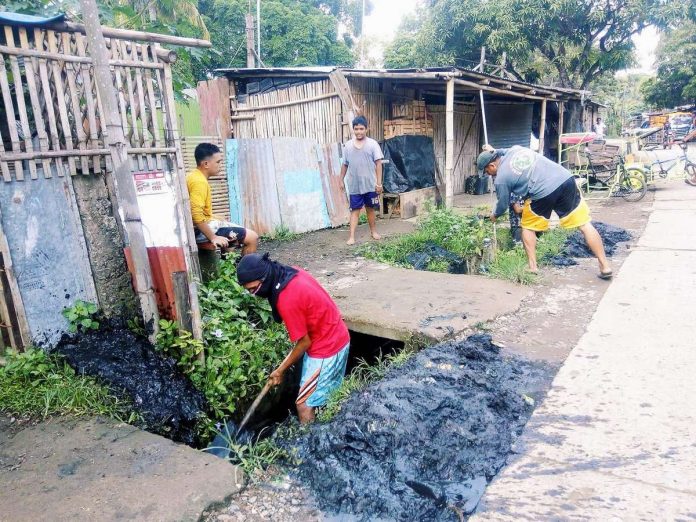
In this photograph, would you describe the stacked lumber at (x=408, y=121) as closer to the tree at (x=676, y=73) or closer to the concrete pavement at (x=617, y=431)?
the concrete pavement at (x=617, y=431)

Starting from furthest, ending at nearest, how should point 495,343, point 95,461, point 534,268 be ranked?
point 534,268
point 495,343
point 95,461

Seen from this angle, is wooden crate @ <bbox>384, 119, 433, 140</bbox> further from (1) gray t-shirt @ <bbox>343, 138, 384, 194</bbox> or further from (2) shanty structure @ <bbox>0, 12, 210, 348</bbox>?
(2) shanty structure @ <bbox>0, 12, 210, 348</bbox>

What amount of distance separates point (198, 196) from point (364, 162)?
10.5ft

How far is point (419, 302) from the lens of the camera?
15.9 ft

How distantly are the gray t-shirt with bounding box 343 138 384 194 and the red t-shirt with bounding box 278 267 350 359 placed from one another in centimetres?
390

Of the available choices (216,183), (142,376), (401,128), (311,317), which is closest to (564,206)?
(311,317)

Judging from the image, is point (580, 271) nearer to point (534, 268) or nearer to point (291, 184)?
point (534, 268)

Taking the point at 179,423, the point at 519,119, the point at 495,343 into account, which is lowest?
the point at 179,423

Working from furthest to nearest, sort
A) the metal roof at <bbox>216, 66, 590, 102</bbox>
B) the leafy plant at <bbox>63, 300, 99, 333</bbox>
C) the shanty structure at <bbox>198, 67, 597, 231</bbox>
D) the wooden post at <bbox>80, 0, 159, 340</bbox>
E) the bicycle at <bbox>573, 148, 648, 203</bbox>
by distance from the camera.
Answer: the bicycle at <bbox>573, 148, 648, 203</bbox> → the metal roof at <bbox>216, 66, 590, 102</bbox> → the shanty structure at <bbox>198, 67, 597, 231</bbox> → the leafy plant at <bbox>63, 300, 99, 333</bbox> → the wooden post at <bbox>80, 0, 159, 340</bbox>

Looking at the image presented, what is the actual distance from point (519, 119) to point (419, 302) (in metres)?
12.9

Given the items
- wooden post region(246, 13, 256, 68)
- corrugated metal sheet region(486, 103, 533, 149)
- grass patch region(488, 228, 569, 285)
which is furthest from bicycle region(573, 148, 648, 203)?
wooden post region(246, 13, 256, 68)

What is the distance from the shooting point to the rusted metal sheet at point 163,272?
393 centimetres

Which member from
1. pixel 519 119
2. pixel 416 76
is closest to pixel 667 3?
pixel 519 119

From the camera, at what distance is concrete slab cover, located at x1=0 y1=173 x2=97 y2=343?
11.5ft
